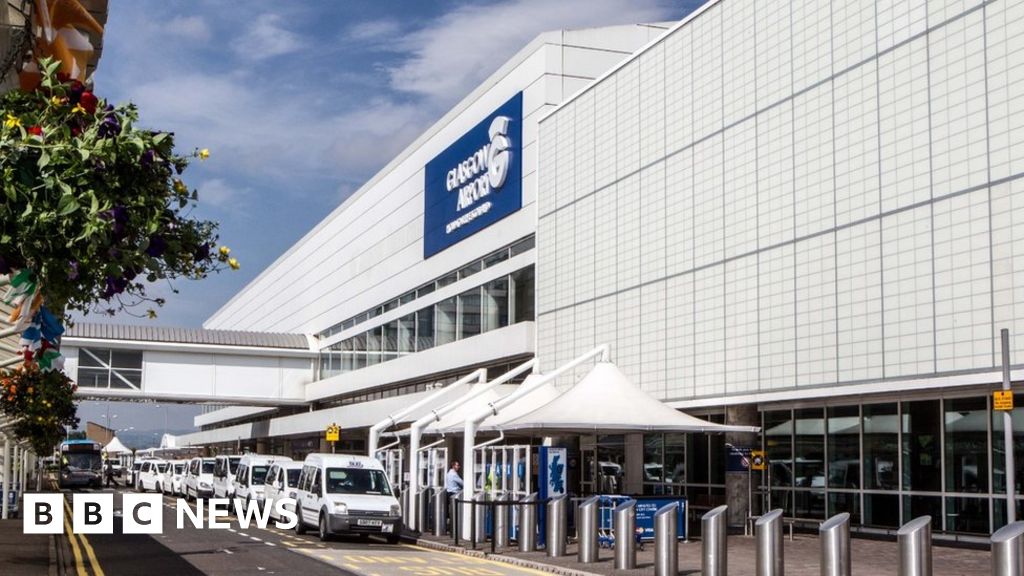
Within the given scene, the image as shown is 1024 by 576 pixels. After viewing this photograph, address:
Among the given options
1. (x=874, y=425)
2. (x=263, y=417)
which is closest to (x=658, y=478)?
(x=874, y=425)

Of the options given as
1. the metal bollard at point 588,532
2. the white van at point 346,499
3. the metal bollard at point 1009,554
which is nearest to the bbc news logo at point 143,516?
the white van at point 346,499

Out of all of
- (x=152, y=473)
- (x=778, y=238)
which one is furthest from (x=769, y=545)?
(x=152, y=473)

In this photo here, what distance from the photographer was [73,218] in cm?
903

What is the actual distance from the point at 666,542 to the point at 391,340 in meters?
40.6

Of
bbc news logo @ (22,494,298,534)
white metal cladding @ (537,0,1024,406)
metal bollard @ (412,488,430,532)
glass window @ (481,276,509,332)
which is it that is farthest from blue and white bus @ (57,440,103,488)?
metal bollard @ (412,488,430,532)

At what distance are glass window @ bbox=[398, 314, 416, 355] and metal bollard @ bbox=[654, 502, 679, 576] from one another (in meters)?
36.4

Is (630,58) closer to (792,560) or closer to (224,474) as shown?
Result: (792,560)

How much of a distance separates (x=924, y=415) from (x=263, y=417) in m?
70.3

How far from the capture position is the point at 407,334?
185 ft

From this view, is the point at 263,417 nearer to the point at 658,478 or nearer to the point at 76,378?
the point at 76,378

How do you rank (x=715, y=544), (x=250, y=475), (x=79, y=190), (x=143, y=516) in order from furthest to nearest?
1. (x=250, y=475)
2. (x=143, y=516)
3. (x=715, y=544)
4. (x=79, y=190)

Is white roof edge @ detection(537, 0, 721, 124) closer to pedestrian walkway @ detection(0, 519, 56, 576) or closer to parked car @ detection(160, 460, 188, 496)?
pedestrian walkway @ detection(0, 519, 56, 576)

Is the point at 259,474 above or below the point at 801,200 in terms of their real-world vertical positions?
below

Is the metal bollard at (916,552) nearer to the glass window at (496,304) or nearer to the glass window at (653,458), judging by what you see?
the glass window at (653,458)
